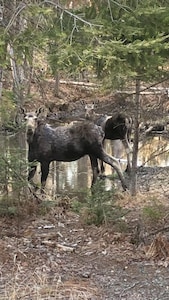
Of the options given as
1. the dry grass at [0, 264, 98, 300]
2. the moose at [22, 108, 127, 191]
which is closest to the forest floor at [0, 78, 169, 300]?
the dry grass at [0, 264, 98, 300]

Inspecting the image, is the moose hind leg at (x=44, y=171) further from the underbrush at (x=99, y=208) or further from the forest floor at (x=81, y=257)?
the underbrush at (x=99, y=208)

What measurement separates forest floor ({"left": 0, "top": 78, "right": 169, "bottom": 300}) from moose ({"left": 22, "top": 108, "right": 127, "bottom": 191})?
3218 mm

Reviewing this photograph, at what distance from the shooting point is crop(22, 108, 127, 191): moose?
41.4 feet

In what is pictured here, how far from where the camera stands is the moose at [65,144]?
12.6 m

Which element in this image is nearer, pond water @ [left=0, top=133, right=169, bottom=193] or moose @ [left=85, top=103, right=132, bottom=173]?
pond water @ [left=0, top=133, right=169, bottom=193]

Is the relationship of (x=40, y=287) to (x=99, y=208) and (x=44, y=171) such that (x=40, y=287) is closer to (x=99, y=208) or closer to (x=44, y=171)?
(x=99, y=208)

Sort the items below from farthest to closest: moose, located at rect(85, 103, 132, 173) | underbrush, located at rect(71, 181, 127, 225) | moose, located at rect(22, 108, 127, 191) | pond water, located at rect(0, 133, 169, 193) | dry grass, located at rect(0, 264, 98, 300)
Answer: moose, located at rect(85, 103, 132, 173), pond water, located at rect(0, 133, 169, 193), moose, located at rect(22, 108, 127, 191), underbrush, located at rect(71, 181, 127, 225), dry grass, located at rect(0, 264, 98, 300)

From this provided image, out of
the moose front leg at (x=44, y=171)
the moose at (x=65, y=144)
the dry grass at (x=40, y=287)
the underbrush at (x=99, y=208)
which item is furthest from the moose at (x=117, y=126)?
the dry grass at (x=40, y=287)

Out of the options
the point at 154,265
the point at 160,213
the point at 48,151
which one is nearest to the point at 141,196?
the point at 48,151

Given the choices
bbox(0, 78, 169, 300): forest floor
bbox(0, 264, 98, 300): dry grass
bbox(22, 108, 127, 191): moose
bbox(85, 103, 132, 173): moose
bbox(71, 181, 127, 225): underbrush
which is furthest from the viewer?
bbox(85, 103, 132, 173): moose

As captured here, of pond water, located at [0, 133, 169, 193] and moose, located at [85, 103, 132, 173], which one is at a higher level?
moose, located at [85, 103, 132, 173]

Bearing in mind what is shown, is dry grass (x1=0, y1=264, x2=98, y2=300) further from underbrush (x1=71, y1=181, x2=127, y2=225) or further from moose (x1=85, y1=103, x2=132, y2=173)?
moose (x1=85, y1=103, x2=132, y2=173)

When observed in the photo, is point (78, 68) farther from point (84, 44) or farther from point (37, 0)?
point (37, 0)

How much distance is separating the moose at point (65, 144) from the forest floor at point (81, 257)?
3.22 meters
